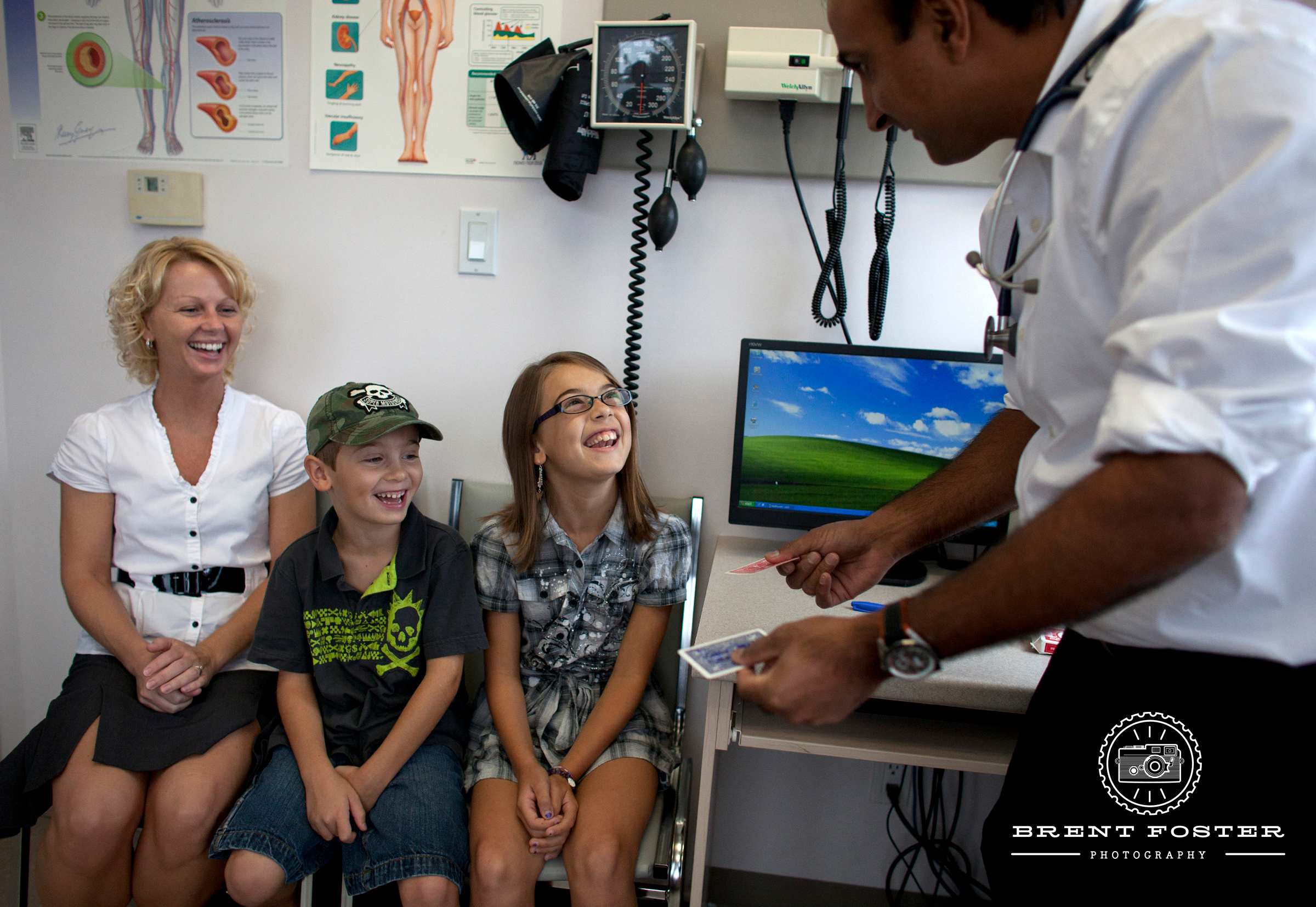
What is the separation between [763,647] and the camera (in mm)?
886

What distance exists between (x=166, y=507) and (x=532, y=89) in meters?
1.14

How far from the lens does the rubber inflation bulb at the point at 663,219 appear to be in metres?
1.81

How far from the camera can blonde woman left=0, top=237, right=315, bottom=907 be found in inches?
63.6

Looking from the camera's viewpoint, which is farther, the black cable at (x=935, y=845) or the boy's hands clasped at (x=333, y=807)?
the black cable at (x=935, y=845)

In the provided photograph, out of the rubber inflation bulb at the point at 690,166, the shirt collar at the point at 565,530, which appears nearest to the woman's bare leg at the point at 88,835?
the shirt collar at the point at 565,530

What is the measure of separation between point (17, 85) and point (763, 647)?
7.48 ft

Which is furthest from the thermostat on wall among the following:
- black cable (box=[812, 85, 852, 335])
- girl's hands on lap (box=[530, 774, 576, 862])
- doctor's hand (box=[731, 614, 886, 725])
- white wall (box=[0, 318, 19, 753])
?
doctor's hand (box=[731, 614, 886, 725])

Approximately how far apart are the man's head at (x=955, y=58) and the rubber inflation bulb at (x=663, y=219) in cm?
86

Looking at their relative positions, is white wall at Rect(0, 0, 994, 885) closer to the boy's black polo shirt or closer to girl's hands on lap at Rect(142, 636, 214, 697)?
A: the boy's black polo shirt

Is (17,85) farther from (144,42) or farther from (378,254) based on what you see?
(378,254)

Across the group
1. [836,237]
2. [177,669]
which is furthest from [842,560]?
[177,669]

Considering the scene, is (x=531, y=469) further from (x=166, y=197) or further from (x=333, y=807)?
(x=166, y=197)

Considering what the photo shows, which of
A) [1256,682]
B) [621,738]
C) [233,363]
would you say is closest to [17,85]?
[233,363]

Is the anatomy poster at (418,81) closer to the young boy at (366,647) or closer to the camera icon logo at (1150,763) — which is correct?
the young boy at (366,647)
